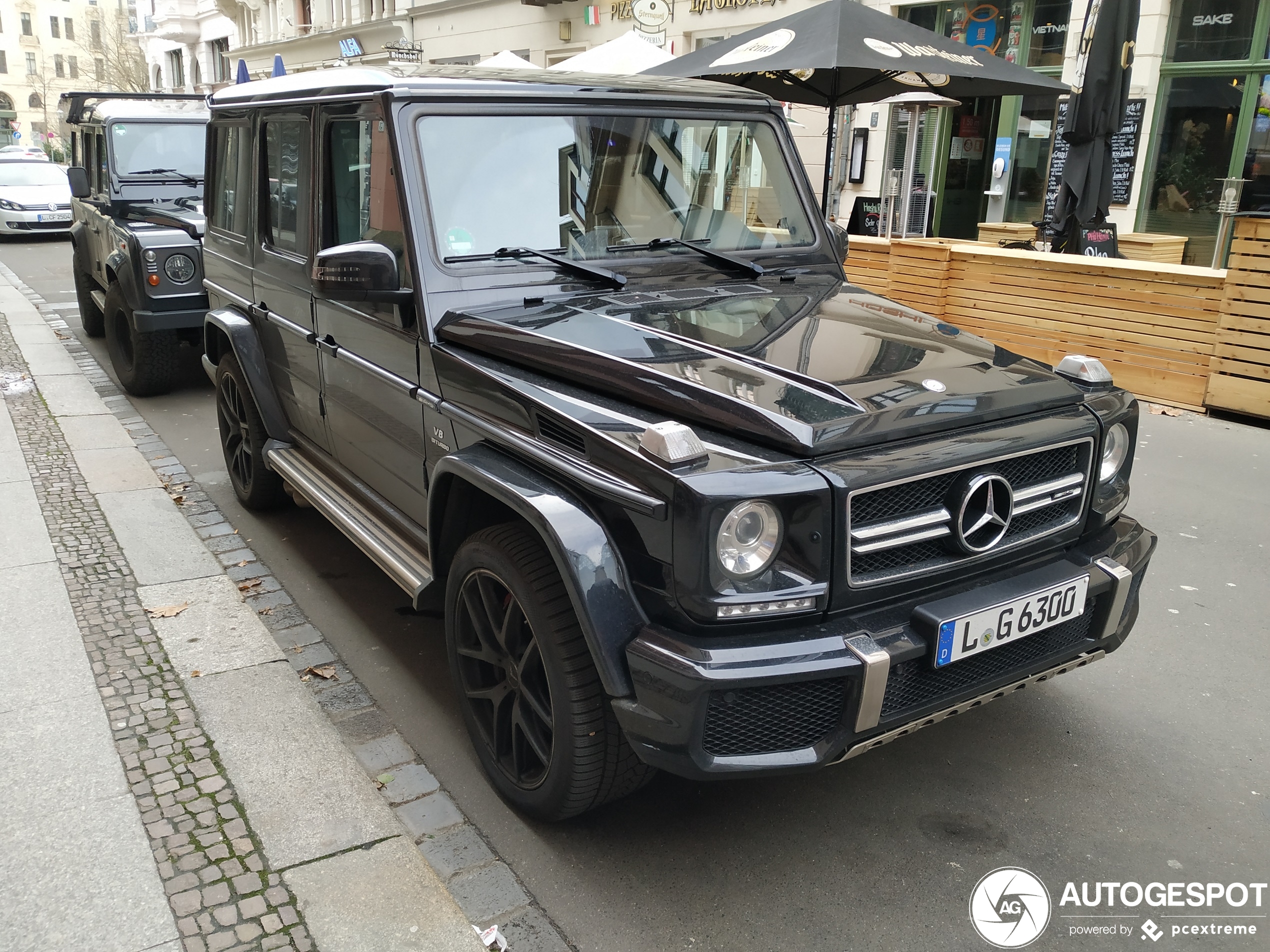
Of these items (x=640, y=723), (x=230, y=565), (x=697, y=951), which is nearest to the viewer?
(x=640, y=723)

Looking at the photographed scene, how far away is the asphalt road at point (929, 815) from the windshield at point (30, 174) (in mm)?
21361

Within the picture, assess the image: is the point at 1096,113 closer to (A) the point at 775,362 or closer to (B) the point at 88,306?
(A) the point at 775,362

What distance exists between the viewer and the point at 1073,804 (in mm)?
3178

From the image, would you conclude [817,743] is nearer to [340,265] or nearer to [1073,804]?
[1073,804]

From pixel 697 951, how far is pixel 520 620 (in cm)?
96

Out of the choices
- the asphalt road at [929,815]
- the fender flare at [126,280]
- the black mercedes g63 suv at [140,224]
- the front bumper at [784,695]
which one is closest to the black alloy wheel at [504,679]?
the asphalt road at [929,815]

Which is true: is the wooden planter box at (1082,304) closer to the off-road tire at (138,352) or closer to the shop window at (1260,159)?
the shop window at (1260,159)

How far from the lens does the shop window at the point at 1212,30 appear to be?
11602mm

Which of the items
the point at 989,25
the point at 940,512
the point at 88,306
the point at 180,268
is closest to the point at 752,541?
the point at 940,512

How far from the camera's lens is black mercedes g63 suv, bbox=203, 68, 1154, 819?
2.40 m

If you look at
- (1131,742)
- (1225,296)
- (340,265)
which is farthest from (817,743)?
(1225,296)

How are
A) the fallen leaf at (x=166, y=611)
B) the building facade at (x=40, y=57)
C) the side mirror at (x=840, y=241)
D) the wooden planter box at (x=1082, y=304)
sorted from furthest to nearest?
the building facade at (x=40, y=57) < the wooden planter box at (x=1082, y=304) < the fallen leaf at (x=166, y=611) < the side mirror at (x=840, y=241)

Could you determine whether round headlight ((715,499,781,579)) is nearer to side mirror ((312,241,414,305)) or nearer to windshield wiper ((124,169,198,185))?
side mirror ((312,241,414,305))

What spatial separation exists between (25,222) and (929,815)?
22.5 meters
